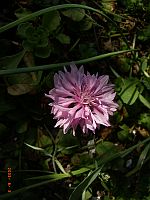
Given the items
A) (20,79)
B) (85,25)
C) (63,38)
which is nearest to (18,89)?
(20,79)

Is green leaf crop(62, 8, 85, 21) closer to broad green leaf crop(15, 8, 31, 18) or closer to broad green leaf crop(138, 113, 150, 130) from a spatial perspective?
broad green leaf crop(15, 8, 31, 18)

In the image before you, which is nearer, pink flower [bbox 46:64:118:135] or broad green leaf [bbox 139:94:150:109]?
pink flower [bbox 46:64:118:135]

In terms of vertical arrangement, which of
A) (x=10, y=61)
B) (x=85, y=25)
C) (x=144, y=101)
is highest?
(x=85, y=25)

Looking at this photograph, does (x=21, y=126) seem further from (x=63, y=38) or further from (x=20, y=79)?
(x=63, y=38)

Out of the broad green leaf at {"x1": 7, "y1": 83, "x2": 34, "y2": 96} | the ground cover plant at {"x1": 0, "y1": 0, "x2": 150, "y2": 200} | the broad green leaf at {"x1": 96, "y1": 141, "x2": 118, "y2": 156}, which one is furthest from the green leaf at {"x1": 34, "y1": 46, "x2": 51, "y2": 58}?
the broad green leaf at {"x1": 96, "y1": 141, "x2": 118, "y2": 156}

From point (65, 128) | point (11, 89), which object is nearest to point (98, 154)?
point (65, 128)

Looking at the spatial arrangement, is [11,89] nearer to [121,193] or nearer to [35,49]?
[35,49]

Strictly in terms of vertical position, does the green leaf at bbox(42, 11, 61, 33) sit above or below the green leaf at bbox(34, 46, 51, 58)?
above

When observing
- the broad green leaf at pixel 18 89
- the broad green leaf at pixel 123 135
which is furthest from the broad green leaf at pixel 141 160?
the broad green leaf at pixel 18 89
